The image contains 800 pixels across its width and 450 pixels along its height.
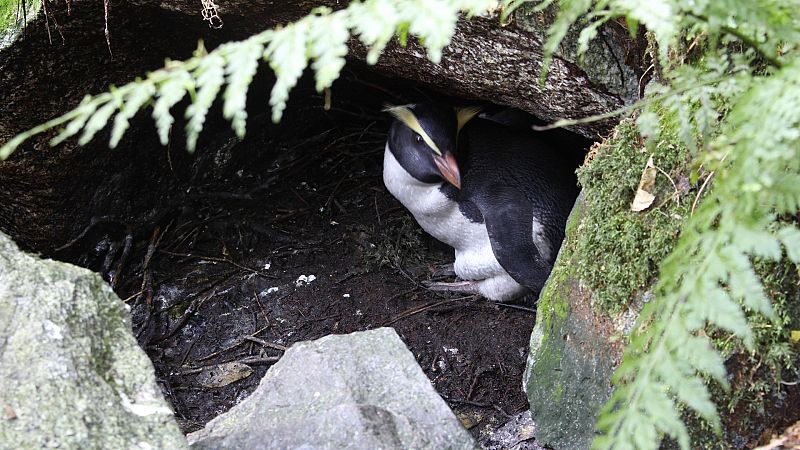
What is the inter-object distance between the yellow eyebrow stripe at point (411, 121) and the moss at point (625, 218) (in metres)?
1.52

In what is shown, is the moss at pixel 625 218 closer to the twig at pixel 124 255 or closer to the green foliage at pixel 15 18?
the green foliage at pixel 15 18

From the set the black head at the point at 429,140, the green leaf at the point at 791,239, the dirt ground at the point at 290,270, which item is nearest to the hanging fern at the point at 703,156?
the green leaf at the point at 791,239

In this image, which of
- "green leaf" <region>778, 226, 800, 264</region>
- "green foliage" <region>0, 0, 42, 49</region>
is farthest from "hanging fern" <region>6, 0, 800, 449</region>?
"green foliage" <region>0, 0, 42, 49</region>

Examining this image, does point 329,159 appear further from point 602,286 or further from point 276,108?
point 276,108

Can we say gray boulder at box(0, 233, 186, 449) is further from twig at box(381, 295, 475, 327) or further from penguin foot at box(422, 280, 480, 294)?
penguin foot at box(422, 280, 480, 294)

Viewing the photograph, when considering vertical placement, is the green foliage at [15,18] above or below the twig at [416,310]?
above

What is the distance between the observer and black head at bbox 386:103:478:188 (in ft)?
13.0

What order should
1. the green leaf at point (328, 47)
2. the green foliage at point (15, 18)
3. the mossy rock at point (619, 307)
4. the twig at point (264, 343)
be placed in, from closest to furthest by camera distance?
the green leaf at point (328, 47) < the mossy rock at point (619, 307) < the green foliage at point (15, 18) < the twig at point (264, 343)

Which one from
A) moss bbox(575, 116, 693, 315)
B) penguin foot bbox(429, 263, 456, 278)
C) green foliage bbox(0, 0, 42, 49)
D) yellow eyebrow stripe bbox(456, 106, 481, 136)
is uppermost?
moss bbox(575, 116, 693, 315)

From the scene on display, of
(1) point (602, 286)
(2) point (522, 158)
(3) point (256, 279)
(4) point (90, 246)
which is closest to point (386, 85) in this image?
(2) point (522, 158)

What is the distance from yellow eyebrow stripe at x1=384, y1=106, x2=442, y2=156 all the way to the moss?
152cm

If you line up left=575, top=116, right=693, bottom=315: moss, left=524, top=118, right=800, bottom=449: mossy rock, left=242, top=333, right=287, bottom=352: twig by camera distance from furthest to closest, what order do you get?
left=242, top=333, right=287, bottom=352: twig < left=575, top=116, right=693, bottom=315: moss < left=524, top=118, right=800, bottom=449: mossy rock

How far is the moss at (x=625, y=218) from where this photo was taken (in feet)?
7.04

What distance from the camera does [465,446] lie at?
1.92m
